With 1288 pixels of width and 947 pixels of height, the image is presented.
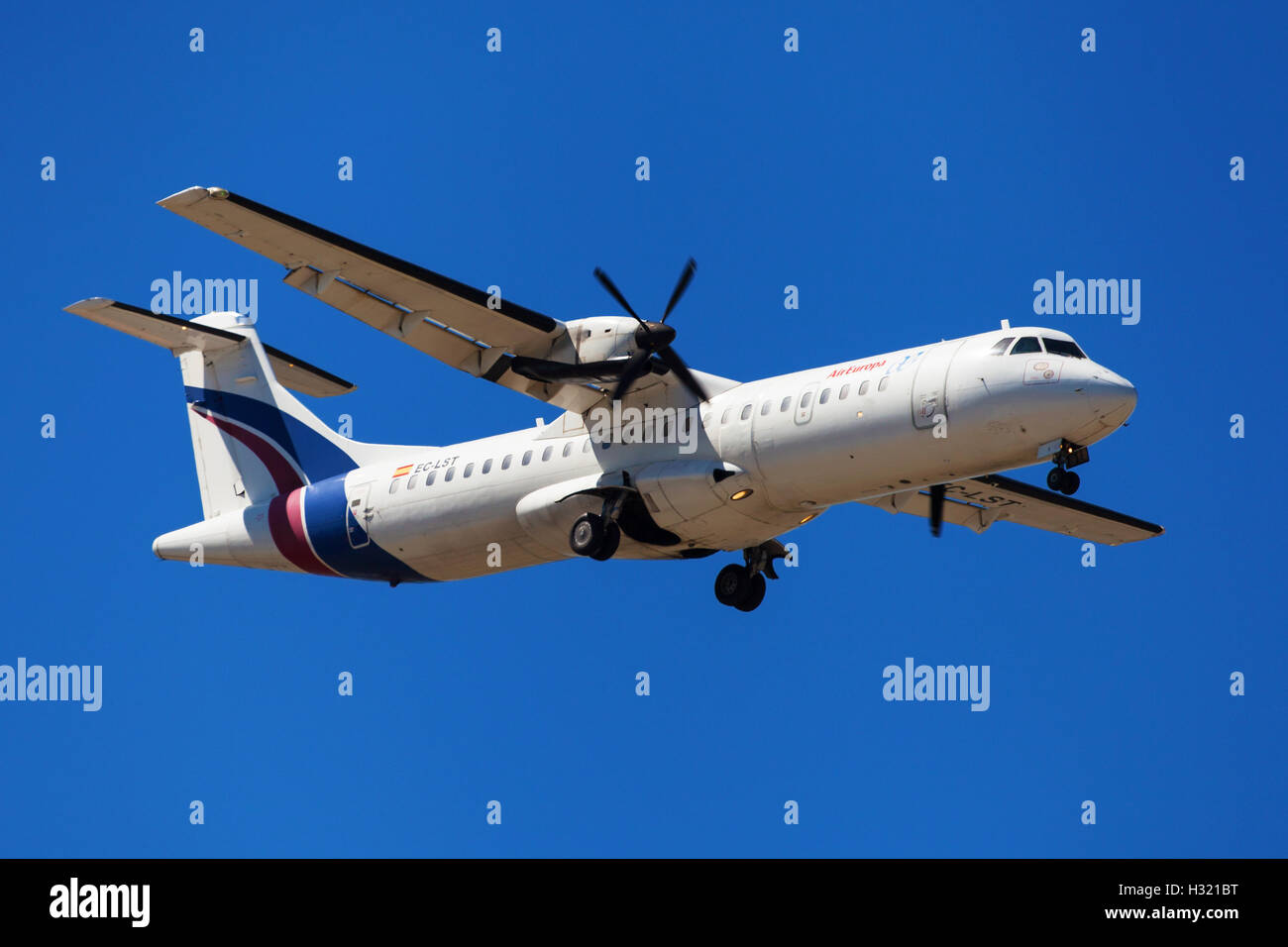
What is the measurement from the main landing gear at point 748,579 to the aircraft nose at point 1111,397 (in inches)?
206

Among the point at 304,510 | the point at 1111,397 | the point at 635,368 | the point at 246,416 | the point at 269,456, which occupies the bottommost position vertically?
the point at 304,510

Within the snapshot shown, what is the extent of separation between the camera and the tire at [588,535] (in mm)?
19469

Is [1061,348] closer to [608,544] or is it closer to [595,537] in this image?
[608,544]

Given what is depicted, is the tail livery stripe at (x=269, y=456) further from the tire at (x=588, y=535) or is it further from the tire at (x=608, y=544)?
the tire at (x=608, y=544)

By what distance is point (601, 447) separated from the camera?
66.3 ft

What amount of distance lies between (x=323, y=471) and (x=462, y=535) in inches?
124

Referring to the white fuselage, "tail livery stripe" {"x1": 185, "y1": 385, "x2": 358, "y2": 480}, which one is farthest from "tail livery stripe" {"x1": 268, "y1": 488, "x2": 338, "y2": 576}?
the white fuselage

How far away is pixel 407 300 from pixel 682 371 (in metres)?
3.46

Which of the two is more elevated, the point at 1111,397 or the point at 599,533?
the point at 1111,397

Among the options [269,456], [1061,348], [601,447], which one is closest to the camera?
[1061,348]

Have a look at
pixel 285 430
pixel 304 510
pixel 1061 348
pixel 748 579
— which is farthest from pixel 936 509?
pixel 285 430

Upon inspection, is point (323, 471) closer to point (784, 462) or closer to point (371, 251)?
point (371, 251)

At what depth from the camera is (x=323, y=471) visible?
22.8 metres

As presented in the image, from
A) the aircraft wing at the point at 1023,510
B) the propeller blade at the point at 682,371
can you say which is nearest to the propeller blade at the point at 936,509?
the aircraft wing at the point at 1023,510
